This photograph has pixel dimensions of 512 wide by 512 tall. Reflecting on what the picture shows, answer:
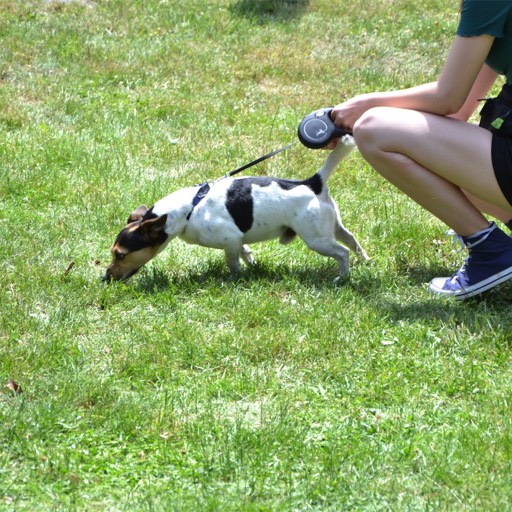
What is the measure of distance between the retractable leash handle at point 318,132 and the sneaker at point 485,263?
3.19 ft

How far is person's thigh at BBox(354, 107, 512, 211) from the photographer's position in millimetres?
4922

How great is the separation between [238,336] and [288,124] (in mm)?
4101

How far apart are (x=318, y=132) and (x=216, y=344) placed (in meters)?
1.52

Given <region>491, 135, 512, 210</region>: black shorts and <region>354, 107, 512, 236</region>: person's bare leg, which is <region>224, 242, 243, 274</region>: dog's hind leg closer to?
<region>354, 107, 512, 236</region>: person's bare leg

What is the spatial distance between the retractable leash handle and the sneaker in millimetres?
974

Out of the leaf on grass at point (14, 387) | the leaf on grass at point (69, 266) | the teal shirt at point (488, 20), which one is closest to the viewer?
the leaf on grass at point (14, 387)

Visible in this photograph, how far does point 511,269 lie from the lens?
5043mm

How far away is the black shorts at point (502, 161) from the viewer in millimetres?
4871

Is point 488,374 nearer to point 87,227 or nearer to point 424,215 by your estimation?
point 424,215

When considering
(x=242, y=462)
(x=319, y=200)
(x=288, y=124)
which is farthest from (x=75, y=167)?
(x=242, y=462)

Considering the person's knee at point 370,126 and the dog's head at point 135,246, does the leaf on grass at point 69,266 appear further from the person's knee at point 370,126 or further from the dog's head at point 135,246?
the person's knee at point 370,126

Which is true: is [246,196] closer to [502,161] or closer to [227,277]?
[227,277]

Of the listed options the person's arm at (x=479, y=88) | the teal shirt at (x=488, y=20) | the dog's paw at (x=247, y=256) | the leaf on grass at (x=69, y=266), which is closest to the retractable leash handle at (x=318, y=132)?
the person's arm at (x=479, y=88)

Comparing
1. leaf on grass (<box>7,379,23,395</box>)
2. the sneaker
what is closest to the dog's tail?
the sneaker
